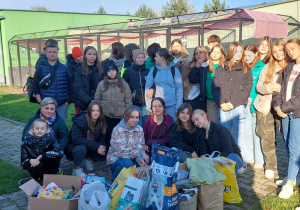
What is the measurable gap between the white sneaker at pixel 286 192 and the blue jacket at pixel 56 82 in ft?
12.6

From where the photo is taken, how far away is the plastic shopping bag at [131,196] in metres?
3.10

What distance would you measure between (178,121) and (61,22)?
20447 millimetres

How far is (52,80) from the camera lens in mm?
5312

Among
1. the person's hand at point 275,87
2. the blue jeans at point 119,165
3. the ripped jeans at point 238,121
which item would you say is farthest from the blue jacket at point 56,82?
the person's hand at point 275,87

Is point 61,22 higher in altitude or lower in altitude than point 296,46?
higher

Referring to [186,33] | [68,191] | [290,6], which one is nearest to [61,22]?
[186,33]

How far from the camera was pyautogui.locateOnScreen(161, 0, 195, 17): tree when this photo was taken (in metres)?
36.4

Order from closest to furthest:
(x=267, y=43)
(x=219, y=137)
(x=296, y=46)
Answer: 1. (x=296, y=46)
2. (x=219, y=137)
3. (x=267, y=43)

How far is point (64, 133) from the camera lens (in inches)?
189

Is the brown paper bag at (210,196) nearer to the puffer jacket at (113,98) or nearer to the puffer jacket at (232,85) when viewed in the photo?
the puffer jacket at (232,85)

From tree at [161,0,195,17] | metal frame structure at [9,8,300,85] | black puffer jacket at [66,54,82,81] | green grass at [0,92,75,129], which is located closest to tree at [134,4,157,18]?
tree at [161,0,195,17]

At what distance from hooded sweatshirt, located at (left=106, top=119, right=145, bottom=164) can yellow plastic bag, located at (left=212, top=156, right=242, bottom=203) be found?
1.27 metres

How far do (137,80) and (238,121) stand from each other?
6.15ft

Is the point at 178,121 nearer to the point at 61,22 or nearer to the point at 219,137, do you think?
the point at 219,137
